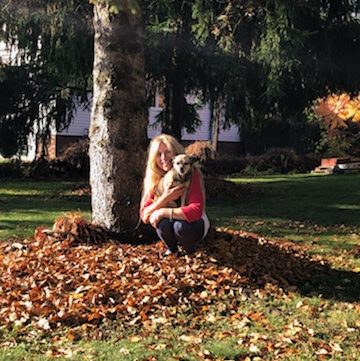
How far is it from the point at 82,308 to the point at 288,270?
229 centimetres

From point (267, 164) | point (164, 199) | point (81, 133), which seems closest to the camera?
point (164, 199)

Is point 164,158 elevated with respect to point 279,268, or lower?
elevated

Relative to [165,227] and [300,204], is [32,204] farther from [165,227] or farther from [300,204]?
[165,227]

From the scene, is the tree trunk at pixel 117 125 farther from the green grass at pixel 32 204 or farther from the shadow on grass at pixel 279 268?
the green grass at pixel 32 204

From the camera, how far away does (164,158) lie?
19.9ft

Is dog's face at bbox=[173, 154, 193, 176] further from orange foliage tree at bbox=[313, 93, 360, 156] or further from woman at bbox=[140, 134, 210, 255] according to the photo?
orange foliage tree at bbox=[313, 93, 360, 156]

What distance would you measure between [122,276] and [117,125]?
1.78 m

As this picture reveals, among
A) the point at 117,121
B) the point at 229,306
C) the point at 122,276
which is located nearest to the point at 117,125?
the point at 117,121

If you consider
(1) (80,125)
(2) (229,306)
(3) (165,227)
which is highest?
(1) (80,125)

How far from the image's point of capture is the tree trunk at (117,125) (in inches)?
265

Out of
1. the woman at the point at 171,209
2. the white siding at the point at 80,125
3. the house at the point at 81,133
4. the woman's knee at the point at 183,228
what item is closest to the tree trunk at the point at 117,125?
the woman at the point at 171,209

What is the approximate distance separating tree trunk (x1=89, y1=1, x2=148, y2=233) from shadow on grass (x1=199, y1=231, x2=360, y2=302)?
97 centimetres

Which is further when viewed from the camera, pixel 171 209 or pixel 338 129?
pixel 338 129

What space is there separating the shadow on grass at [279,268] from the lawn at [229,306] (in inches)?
0.5
